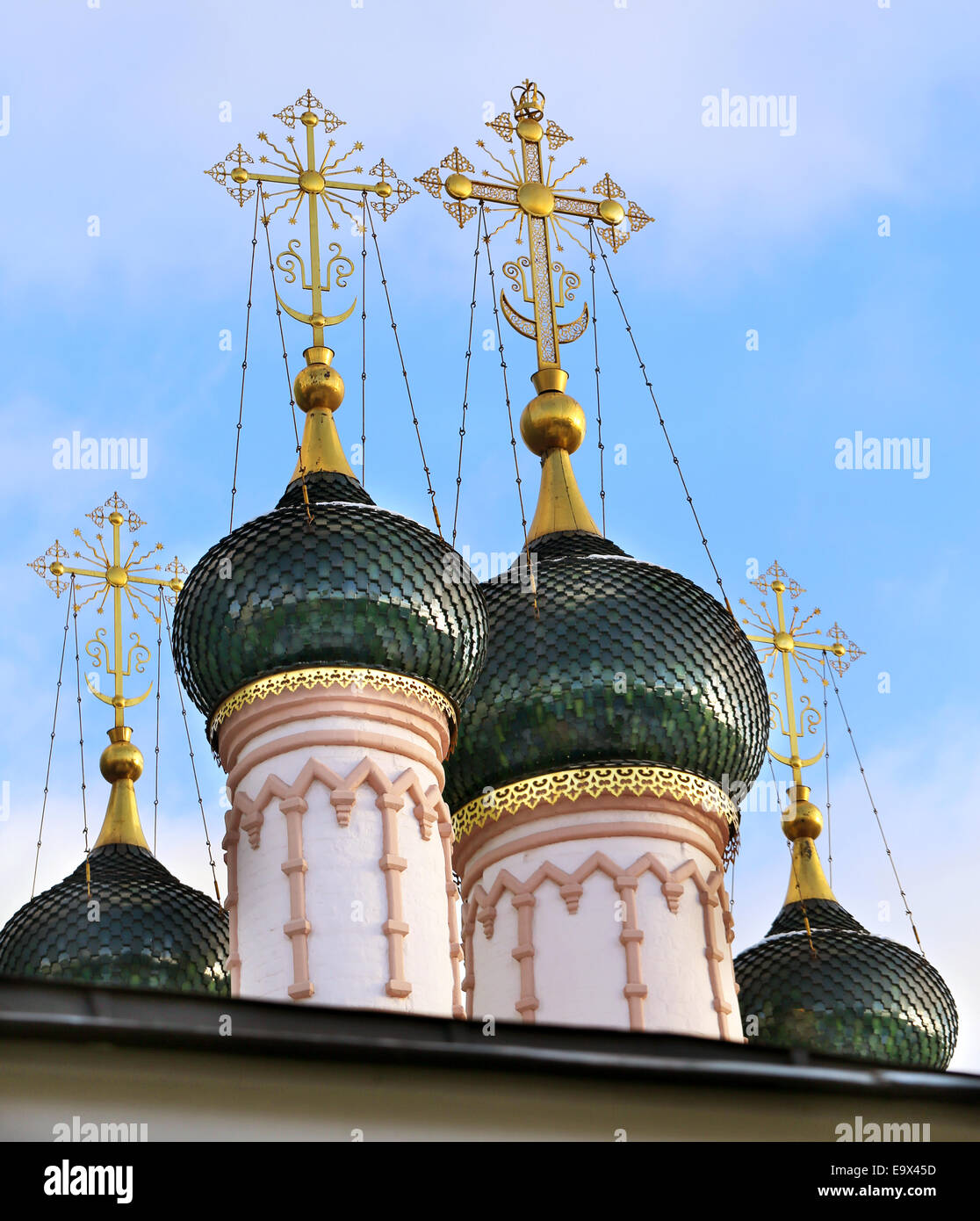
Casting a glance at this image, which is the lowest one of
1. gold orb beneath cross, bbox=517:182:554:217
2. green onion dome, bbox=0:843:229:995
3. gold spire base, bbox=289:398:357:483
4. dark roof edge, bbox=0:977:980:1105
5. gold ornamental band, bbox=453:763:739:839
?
dark roof edge, bbox=0:977:980:1105

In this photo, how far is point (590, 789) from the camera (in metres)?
12.9

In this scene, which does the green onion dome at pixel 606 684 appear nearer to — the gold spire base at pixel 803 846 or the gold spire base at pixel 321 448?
the gold spire base at pixel 321 448

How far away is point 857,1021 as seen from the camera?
14.4 metres

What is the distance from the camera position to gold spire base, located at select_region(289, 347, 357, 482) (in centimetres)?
1300

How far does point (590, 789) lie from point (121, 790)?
333 centimetres

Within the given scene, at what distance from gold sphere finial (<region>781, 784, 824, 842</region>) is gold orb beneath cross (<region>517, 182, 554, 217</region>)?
165 inches

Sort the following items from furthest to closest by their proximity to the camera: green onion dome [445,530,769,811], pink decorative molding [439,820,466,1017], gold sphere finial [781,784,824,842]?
1. gold sphere finial [781,784,824,842]
2. green onion dome [445,530,769,811]
3. pink decorative molding [439,820,466,1017]

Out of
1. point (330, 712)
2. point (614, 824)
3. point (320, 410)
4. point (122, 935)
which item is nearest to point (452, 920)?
point (330, 712)

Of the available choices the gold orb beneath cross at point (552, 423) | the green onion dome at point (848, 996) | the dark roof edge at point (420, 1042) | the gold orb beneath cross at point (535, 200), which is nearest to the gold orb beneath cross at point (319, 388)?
the gold orb beneath cross at point (552, 423)

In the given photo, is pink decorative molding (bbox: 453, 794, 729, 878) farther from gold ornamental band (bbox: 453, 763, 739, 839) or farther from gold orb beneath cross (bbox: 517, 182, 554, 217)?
gold orb beneath cross (bbox: 517, 182, 554, 217)

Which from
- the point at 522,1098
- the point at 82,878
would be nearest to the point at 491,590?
the point at 82,878

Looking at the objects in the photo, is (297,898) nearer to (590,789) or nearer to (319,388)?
(590,789)

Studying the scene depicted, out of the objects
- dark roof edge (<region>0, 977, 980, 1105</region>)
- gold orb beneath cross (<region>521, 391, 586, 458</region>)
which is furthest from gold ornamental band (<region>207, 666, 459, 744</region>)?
dark roof edge (<region>0, 977, 980, 1105</region>)

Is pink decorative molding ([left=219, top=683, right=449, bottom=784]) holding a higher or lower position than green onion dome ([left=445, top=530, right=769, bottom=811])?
lower
